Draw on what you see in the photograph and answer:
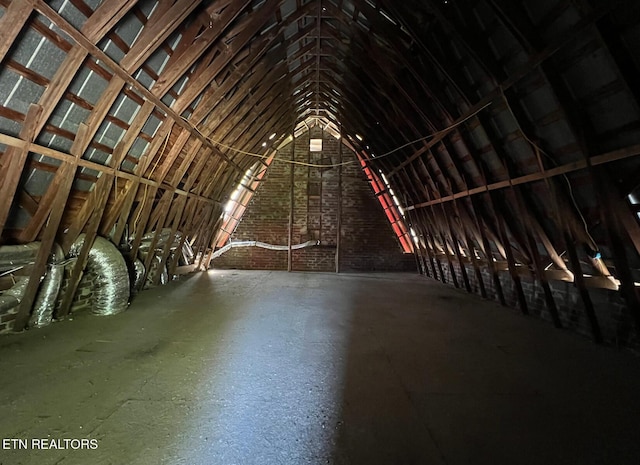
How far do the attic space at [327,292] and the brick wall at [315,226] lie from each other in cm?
346

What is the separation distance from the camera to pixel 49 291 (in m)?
3.33

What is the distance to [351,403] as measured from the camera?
1977 millimetres

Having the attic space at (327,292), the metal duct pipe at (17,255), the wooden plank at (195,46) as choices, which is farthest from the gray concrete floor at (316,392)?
the wooden plank at (195,46)

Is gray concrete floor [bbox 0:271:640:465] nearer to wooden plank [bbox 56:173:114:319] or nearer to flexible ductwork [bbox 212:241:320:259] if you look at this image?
wooden plank [bbox 56:173:114:319]

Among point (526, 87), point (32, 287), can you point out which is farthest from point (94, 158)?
point (526, 87)

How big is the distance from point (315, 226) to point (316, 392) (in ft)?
23.6

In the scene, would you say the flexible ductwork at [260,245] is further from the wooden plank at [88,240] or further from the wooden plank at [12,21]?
the wooden plank at [12,21]

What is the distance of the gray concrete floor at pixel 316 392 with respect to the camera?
1.55 m

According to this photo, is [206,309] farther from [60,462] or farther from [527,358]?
[527,358]

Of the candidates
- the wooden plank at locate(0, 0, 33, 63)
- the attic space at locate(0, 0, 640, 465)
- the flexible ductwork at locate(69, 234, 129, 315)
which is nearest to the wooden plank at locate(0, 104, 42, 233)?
the attic space at locate(0, 0, 640, 465)

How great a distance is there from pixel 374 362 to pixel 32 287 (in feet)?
11.2

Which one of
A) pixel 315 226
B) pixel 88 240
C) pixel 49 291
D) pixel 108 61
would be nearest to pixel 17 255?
pixel 49 291

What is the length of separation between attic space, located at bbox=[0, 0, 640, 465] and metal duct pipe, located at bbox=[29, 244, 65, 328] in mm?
23

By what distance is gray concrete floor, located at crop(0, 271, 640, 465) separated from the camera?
61.2 inches
